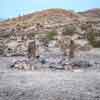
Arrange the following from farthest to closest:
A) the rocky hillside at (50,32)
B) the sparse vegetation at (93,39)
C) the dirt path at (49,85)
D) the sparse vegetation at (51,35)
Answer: the sparse vegetation at (51,35) → the rocky hillside at (50,32) → the sparse vegetation at (93,39) → the dirt path at (49,85)

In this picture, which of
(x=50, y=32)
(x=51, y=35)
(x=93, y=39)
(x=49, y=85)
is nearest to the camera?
(x=49, y=85)

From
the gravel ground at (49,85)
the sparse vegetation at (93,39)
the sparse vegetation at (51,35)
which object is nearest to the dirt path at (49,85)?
the gravel ground at (49,85)

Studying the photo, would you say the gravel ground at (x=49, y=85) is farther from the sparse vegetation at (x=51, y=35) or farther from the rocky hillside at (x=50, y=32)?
the sparse vegetation at (x=51, y=35)

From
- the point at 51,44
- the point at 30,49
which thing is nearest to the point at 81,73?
the point at 30,49

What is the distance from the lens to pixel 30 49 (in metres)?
34.6

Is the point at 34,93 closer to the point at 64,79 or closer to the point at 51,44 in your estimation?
the point at 64,79

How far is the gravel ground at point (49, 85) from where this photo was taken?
15930mm

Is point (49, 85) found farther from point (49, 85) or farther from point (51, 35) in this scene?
point (51, 35)

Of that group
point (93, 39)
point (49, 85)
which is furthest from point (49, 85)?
point (93, 39)

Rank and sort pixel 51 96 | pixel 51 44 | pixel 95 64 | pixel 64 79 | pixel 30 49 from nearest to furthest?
1. pixel 51 96
2. pixel 64 79
3. pixel 95 64
4. pixel 30 49
5. pixel 51 44

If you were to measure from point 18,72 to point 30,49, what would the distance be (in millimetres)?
11189

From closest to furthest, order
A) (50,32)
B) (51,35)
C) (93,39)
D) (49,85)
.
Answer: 1. (49,85)
2. (93,39)
3. (51,35)
4. (50,32)

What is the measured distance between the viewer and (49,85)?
18.5 meters

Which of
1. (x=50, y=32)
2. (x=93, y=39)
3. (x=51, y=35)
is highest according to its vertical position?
(x=50, y=32)
